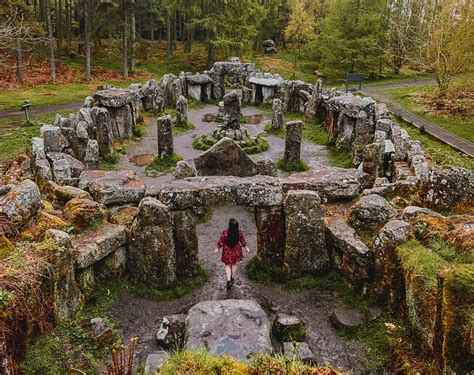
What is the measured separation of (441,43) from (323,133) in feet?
36.9

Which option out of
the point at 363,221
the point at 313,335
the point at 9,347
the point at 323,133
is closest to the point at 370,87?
the point at 323,133

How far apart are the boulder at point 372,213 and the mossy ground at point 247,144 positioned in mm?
10704

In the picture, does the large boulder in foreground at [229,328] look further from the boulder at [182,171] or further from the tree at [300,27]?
the tree at [300,27]

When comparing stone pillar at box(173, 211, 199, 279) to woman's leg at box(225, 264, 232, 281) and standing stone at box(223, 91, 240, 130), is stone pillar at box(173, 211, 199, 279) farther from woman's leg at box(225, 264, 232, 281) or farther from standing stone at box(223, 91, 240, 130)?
standing stone at box(223, 91, 240, 130)

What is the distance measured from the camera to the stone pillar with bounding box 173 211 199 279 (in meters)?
10.7

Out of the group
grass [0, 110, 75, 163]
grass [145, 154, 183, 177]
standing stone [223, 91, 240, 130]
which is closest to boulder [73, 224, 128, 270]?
grass [145, 154, 183, 177]

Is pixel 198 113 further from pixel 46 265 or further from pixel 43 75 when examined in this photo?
pixel 46 265

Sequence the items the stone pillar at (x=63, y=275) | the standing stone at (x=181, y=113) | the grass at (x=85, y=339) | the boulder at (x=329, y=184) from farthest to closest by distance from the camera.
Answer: the standing stone at (x=181, y=113), the boulder at (x=329, y=184), the stone pillar at (x=63, y=275), the grass at (x=85, y=339)

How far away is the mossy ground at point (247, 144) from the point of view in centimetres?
2089

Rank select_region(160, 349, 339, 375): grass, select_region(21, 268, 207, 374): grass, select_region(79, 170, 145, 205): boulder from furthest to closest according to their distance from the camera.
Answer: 1. select_region(79, 170, 145, 205): boulder
2. select_region(21, 268, 207, 374): grass
3. select_region(160, 349, 339, 375): grass

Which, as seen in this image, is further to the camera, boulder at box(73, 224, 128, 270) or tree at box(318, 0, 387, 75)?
tree at box(318, 0, 387, 75)

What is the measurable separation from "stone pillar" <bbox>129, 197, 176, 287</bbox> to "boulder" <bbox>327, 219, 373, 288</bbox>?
380cm

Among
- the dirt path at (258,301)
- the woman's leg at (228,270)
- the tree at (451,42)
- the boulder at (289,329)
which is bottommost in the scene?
the dirt path at (258,301)

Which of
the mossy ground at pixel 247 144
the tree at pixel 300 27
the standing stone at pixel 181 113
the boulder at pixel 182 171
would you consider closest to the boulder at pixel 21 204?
the boulder at pixel 182 171
